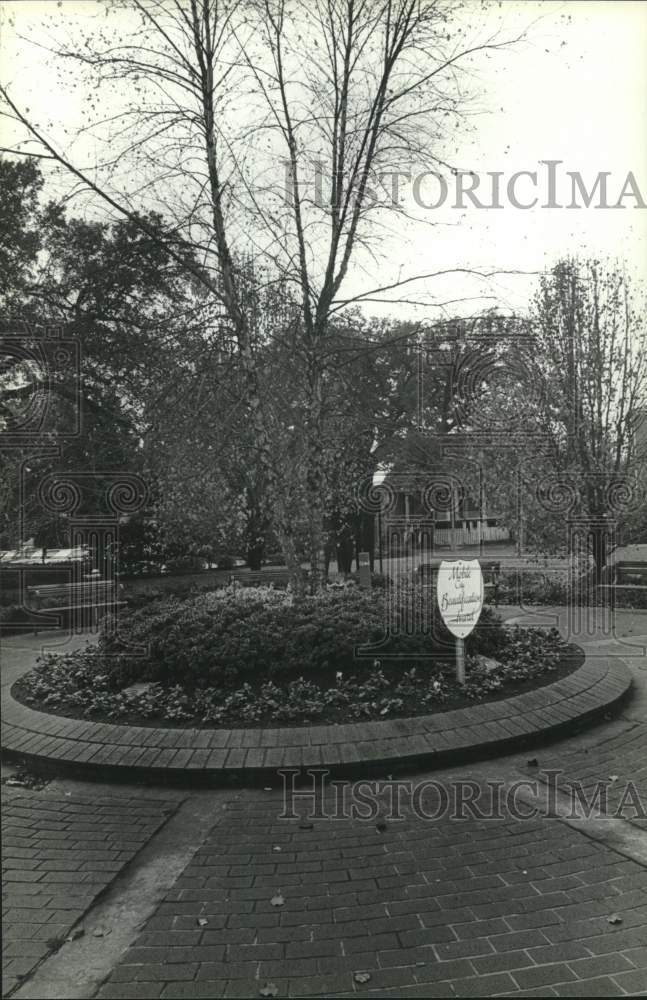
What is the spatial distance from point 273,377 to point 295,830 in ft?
18.9

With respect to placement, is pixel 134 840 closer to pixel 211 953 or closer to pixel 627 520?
pixel 211 953

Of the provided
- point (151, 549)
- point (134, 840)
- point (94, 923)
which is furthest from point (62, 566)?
point (94, 923)

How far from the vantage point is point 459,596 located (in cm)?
566

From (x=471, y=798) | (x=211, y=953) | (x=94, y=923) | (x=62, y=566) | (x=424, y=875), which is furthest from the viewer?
(x=62, y=566)

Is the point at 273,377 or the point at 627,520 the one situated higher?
the point at 273,377

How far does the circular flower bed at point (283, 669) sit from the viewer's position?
526 centimetres

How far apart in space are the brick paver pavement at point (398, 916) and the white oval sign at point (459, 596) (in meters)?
2.01

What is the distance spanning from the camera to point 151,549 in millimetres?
16891

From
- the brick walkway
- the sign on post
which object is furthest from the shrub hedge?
the brick walkway

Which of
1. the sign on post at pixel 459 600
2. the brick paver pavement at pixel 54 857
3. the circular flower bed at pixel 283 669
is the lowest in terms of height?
the brick paver pavement at pixel 54 857

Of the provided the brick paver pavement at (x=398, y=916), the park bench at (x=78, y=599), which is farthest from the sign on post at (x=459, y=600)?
the park bench at (x=78, y=599)

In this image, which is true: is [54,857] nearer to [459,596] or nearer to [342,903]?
[342,903]

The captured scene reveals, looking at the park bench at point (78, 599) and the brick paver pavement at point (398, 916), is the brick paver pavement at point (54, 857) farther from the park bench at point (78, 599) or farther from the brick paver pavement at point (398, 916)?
the park bench at point (78, 599)

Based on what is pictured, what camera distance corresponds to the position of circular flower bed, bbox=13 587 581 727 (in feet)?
17.3
